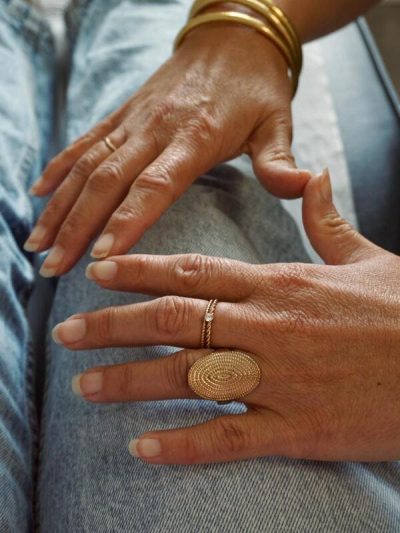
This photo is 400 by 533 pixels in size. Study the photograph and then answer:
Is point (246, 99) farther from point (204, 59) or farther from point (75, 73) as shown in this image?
point (75, 73)

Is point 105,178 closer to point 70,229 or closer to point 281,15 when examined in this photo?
point 70,229

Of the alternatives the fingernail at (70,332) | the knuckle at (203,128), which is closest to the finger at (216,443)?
the fingernail at (70,332)

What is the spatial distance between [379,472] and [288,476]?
0.10 metres

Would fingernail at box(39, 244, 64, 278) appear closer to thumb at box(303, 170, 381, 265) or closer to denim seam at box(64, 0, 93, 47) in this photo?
thumb at box(303, 170, 381, 265)

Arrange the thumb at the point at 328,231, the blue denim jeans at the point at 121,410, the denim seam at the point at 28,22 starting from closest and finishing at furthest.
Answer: the blue denim jeans at the point at 121,410 < the thumb at the point at 328,231 < the denim seam at the point at 28,22

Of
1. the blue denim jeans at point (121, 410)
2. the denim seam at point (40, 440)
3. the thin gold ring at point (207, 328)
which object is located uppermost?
the thin gold ring at point (207, 328)

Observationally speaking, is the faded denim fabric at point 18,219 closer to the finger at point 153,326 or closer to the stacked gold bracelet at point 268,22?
the finger at point 153,326

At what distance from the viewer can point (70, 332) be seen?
54cm

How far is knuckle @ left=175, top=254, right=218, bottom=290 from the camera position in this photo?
21.5 inches

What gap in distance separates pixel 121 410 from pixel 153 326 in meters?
0.09

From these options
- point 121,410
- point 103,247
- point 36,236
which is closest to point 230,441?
point 121,410

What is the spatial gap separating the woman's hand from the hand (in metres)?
0.10

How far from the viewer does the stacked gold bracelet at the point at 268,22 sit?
2.55 feet

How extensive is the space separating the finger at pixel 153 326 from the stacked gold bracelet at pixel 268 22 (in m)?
0.43
